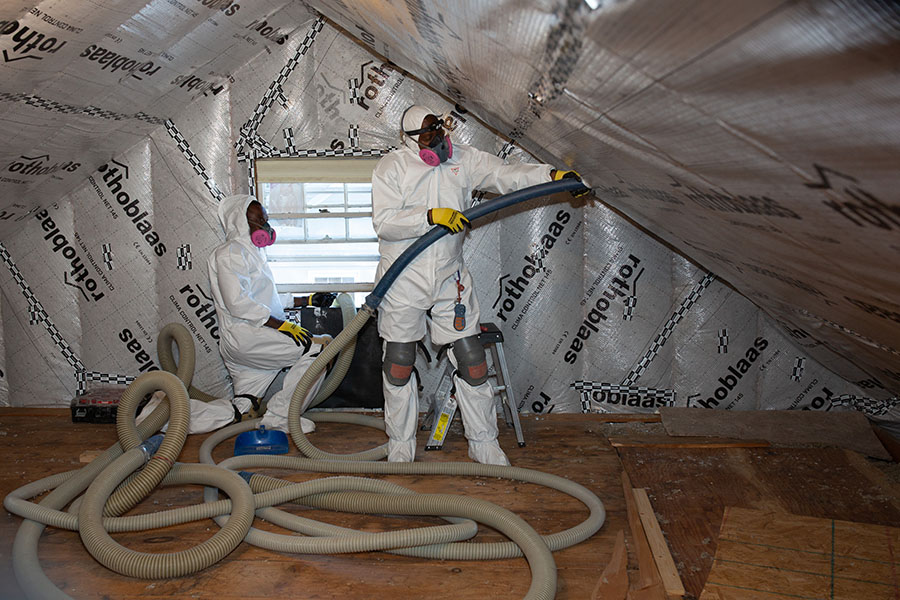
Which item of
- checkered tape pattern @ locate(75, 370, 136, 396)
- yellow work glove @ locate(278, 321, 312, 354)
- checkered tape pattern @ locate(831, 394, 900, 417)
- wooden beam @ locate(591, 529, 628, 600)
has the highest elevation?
yellow work glove @ locate(278, 321, 312, 354)

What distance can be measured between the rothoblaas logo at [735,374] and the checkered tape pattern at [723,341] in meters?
0.09

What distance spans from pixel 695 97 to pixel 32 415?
3926mm

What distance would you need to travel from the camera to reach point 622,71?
46.6 inches

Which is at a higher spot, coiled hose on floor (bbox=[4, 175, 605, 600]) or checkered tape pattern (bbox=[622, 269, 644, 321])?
checkered tape pattern (bbox=[622, 269, 644, 321])

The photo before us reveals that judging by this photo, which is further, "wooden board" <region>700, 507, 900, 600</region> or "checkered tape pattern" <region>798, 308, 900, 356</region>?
"checkered tape pattern" <region>798, 308, 900, 356</region>

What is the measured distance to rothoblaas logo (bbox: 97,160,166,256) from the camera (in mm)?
3699

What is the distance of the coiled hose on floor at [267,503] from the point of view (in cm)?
215

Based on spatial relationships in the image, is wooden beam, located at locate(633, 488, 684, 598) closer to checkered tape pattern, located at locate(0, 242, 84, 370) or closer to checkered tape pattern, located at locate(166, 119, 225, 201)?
checkered tape pattern, located at locate(166, 119, 225, 201)

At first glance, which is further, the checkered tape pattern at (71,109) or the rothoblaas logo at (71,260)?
the rothoblaas logo at (71,260)

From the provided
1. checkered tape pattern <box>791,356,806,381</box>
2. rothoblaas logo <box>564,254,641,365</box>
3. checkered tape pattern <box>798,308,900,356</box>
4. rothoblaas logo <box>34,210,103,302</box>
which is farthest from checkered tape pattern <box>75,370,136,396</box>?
checkered tape pattern <box>791,356,806,381</box>

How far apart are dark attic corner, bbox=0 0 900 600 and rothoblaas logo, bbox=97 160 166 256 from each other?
12 mm

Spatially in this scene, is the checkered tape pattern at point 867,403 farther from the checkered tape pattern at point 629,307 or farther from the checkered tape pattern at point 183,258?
the checkered tape pattern at point 183,258

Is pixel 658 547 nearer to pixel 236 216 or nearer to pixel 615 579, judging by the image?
pixel 615 579

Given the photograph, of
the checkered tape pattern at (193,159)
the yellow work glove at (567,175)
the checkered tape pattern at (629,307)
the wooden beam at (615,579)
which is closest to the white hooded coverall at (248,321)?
the checkered tape pattern at (193,159)
